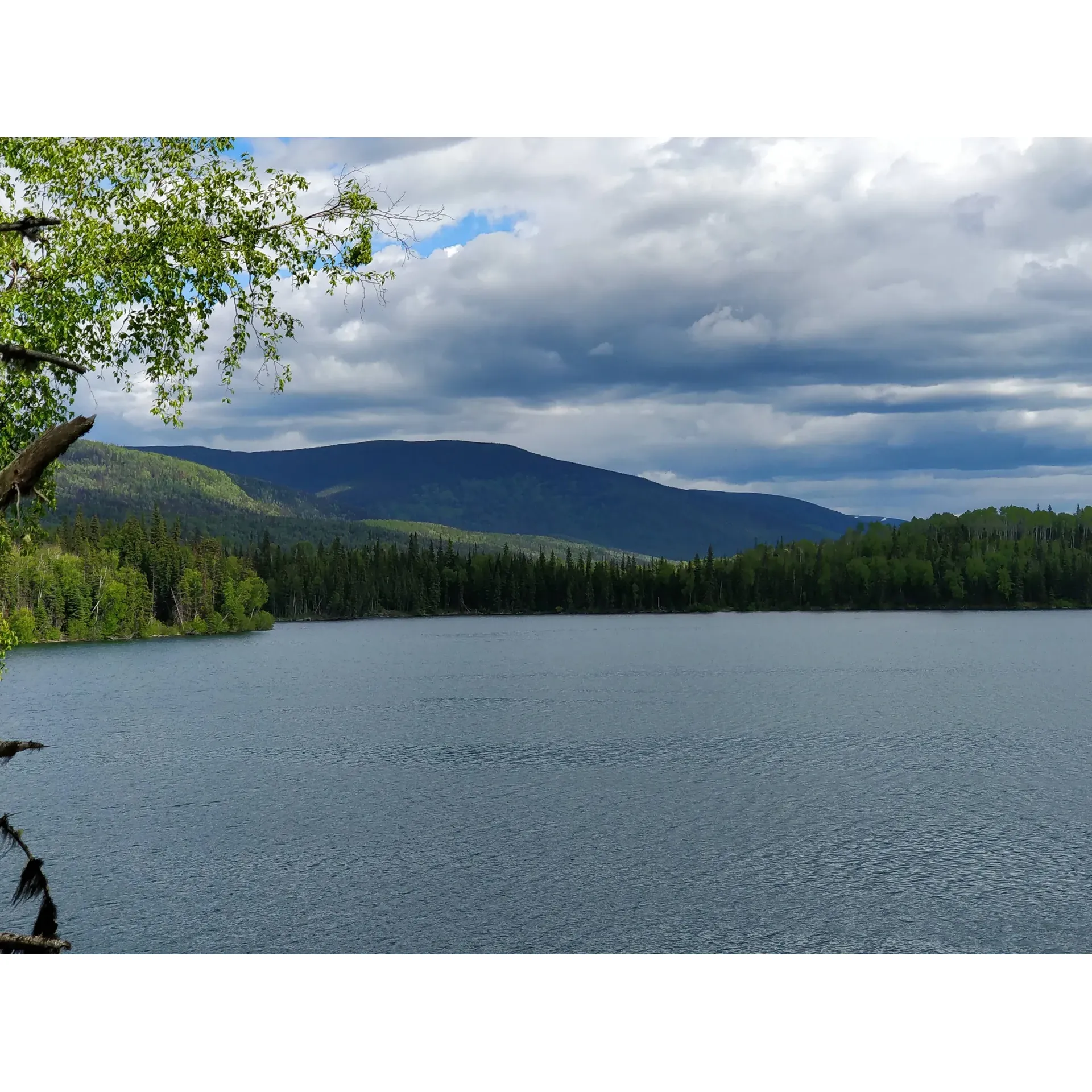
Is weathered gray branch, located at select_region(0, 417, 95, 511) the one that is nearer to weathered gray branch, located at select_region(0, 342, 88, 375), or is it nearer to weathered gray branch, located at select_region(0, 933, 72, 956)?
weathered gray branch, located at select_region(0, 342, 88, 375)

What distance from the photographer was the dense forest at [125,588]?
534 feet

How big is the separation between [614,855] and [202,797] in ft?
72.9

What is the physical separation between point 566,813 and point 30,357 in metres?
32.6

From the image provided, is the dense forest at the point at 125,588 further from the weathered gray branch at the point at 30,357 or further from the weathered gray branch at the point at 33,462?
the weathered gray branch at the point at 33,462

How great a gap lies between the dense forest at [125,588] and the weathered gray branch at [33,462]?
14751 centimetres

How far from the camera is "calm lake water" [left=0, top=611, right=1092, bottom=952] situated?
29.3m

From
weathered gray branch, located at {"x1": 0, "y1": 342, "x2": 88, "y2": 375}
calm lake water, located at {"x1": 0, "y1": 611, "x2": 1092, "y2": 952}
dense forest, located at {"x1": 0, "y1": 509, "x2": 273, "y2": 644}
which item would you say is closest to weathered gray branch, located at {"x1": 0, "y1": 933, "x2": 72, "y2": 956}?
weathered gray branch, located at {"x1": 0, "y1": 342, "x2": 88, "y2": 375}

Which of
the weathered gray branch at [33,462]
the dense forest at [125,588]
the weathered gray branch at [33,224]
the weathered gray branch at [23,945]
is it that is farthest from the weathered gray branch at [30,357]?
the dense forest at [125,588]

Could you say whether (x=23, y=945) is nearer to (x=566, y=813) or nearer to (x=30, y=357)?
(x=30, y=357)

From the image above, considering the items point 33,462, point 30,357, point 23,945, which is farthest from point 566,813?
point 30,357

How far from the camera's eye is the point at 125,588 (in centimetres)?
17212

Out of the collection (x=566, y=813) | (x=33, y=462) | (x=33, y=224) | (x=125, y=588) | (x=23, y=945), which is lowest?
(x=566, y=813)

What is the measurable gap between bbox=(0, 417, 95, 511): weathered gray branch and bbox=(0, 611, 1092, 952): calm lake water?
16.7 m
